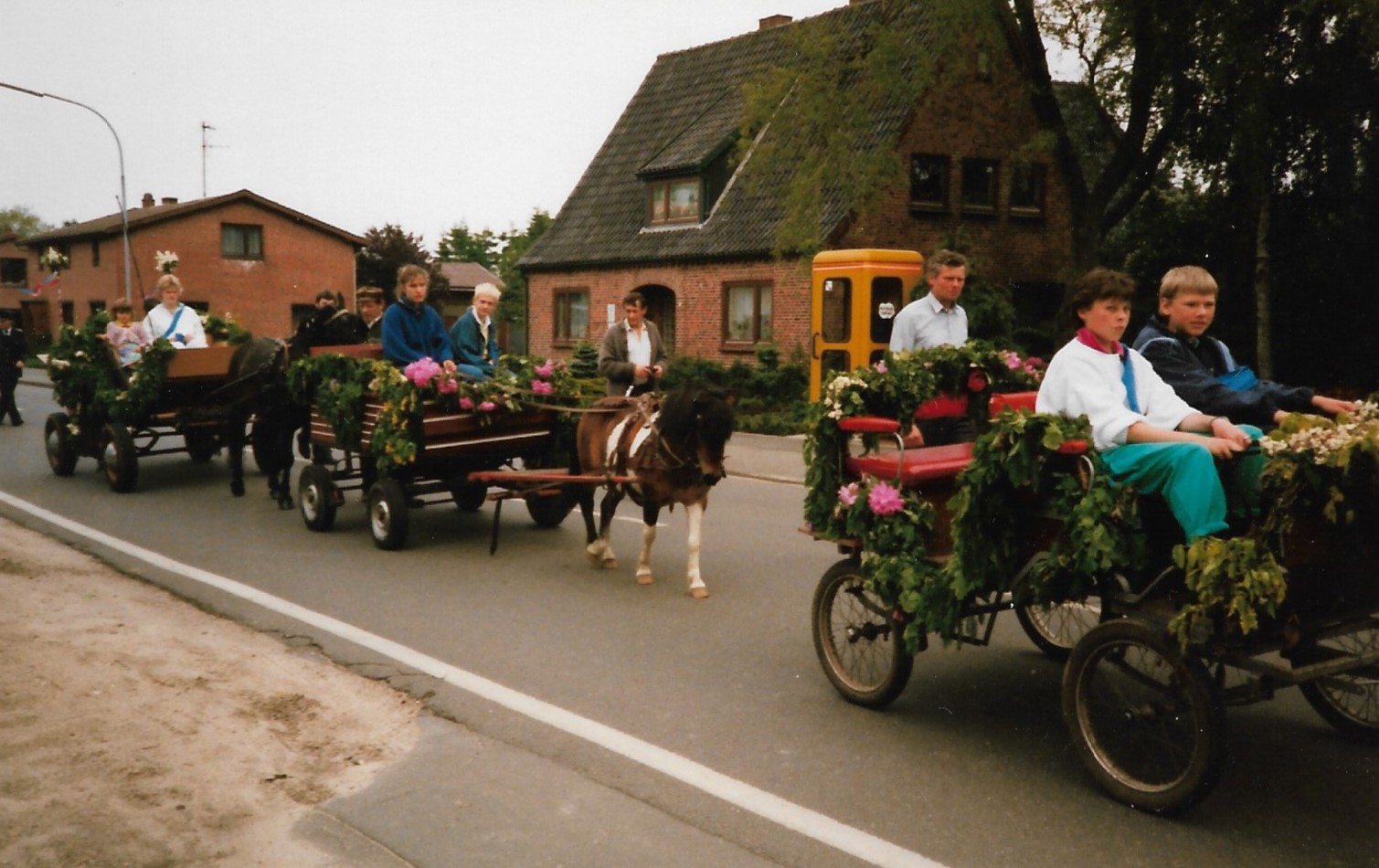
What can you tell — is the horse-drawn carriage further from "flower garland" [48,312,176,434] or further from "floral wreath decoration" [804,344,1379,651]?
"floral wreath decoration" [804,344,1379,651]

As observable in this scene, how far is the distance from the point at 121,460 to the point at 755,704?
33.1 ft

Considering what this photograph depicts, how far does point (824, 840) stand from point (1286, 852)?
1608mm

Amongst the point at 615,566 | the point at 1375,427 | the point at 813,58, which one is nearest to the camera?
the point at 1375,427

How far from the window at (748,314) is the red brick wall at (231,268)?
29359 mm

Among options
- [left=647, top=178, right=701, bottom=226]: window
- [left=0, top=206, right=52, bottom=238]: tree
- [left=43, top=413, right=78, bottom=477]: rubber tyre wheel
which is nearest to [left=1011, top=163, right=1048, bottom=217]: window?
[left=647, top=178, right=701, bottom=226]: window

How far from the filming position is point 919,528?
5.63 m

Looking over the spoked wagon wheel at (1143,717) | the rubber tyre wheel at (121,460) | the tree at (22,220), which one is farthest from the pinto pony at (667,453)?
the tree at (22,220)

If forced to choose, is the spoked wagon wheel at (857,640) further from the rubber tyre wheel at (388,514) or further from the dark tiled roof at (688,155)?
the dark tiled roof at (688,155)

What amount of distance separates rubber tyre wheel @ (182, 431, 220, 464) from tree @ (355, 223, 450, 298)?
45.4 metres

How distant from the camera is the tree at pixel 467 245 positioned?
10750 centimetres

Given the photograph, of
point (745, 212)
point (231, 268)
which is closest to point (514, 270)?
point (231, 268)

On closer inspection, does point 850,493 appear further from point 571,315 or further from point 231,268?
point 231,268

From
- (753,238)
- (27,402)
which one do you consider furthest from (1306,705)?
(27,402)

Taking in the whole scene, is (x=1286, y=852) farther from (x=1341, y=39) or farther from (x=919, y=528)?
(x=1341, y=39)
